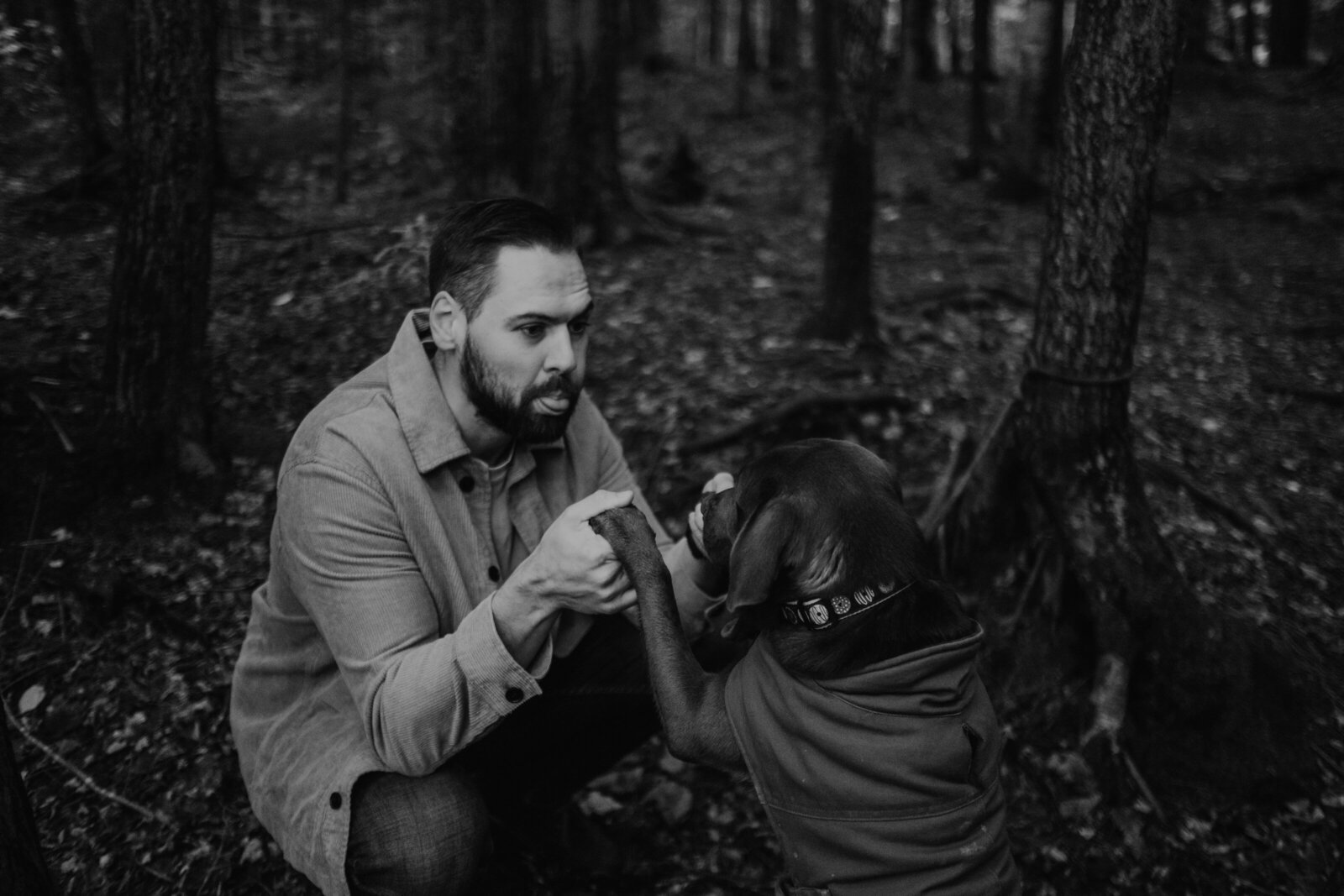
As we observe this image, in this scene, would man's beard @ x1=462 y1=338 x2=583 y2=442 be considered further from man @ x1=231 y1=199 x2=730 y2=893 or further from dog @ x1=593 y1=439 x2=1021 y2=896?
dog @ x1=593 y1=439 x2=1021 y2=896

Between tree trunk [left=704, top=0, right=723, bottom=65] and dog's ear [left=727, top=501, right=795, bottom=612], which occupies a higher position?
tree trunk [left=704, top=0, right=723, bottom=65]

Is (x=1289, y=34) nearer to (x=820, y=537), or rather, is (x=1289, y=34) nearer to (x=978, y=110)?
(x=978, y=110)

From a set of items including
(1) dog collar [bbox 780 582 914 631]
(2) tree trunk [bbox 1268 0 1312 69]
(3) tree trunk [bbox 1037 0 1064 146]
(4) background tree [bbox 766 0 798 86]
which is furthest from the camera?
(4) background tree [bbox 766 0 798 86]

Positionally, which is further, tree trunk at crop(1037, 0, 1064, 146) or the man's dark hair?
tree trunk at crop(1037, 0, 1064, 146)

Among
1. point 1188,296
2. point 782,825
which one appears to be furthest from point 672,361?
point 1188,296

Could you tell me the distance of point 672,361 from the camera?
6.48 metres

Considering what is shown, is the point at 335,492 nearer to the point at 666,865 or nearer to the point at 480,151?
the point at 666,865

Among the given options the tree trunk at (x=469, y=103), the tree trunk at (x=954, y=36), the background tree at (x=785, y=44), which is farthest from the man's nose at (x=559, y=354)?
the tree trunk at (x=954, y=36)

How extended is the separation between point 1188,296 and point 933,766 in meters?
7.89

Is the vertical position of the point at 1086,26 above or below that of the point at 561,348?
above

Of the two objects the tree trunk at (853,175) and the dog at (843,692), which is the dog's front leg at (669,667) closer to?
the dog at (843,692)

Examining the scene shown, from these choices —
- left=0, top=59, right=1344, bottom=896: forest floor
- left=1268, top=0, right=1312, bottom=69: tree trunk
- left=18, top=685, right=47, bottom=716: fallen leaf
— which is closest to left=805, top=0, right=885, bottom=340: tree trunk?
left=0, top=59, right=1344, bottom=896: forest floor

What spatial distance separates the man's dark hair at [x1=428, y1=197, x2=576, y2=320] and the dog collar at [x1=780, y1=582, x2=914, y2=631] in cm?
130

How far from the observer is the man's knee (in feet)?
7.78
